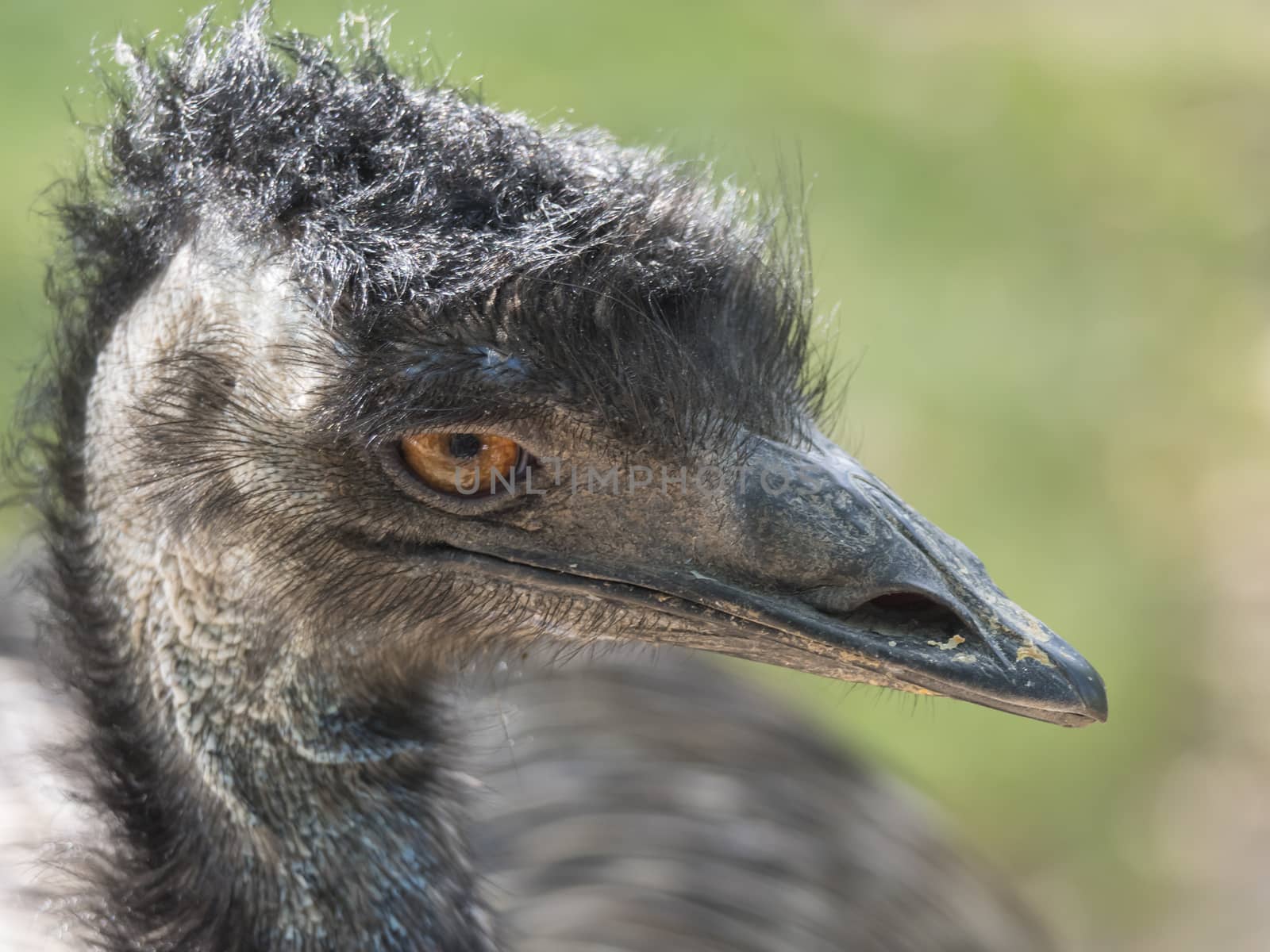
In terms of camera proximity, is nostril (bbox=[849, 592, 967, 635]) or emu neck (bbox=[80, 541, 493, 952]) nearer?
nostril (bbox=[849, 592, 967, 635])

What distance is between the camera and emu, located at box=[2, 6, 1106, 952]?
5.36ft

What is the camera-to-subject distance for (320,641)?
1795 millimetres

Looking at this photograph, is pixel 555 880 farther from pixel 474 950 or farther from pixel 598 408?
pixel 598 408

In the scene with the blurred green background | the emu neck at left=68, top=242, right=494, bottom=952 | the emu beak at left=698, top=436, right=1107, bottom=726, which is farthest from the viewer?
the blurred green background

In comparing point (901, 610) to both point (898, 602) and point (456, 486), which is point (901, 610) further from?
point (456, 486)

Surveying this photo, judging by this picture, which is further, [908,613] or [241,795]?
[241,795]

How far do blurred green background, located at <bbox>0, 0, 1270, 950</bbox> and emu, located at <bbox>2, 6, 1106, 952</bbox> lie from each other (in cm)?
155

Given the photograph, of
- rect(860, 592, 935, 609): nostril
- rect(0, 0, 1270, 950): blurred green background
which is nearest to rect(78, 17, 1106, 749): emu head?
rect(860, 592, 935, 609): nostril

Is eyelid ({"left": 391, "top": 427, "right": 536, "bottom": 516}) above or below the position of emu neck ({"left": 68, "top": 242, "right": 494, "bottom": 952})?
above

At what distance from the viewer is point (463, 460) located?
5.53 feet

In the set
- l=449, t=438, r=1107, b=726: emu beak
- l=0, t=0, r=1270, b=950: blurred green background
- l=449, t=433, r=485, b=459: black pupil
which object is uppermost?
l=0, t=0, r=1270, b=950: blurred green background

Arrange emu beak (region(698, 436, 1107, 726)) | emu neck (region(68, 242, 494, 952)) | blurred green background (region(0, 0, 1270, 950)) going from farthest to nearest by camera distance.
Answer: blurred green background (region(0, 0, 1270, 950)) → emu neck (region(68, 242, 494, 952)) → emu beak (region(698, 436, 1107, 726))

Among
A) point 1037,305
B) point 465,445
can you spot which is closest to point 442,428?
point 465,445

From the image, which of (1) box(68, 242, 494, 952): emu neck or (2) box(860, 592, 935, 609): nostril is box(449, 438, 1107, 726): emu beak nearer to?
(2) box(860, 592, 935, 609): nostril
